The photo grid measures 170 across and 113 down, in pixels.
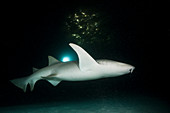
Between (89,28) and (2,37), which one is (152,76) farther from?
(2,37)

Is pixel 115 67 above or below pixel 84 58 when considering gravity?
below

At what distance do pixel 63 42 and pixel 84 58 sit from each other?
7.12m

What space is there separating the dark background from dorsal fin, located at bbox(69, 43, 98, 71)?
8.48 feet

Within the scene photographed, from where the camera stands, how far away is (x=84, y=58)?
2.39m

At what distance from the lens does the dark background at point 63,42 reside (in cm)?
579

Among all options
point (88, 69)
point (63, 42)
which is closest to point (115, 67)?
point (88, 69)

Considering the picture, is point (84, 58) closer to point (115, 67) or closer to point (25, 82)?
point (115, 67)

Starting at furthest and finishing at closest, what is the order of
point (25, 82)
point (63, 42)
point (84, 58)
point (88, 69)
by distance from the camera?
point (63, 42) < point (25, 82) < point (88, 69) < point (84, 58)

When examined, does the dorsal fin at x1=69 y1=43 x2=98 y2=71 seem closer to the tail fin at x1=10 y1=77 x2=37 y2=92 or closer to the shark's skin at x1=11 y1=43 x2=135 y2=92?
the shark's skin at x1=11 y1=43 x2=135 y2=92

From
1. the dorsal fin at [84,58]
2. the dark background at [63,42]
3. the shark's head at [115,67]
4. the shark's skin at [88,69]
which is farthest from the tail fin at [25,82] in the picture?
the dark background at [63,42]

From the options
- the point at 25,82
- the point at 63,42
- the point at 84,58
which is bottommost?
the point at 25,82

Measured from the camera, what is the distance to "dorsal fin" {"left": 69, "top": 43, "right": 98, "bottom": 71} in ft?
7.56

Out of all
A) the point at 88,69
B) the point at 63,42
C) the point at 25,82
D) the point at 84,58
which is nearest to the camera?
the point at 84,58

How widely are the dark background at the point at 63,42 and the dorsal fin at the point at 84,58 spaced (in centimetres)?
259
